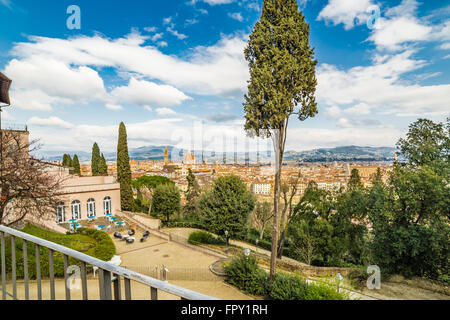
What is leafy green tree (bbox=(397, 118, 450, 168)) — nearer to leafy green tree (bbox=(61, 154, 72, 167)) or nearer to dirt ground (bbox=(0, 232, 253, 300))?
dirt ground (bbox=(0, 232, 253, 300))

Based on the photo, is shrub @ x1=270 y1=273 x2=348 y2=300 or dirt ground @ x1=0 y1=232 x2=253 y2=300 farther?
dirt ground @ x1=0 y1=232 x2=253 y2=300

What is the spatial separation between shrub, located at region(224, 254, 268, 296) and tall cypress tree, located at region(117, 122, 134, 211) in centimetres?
2084

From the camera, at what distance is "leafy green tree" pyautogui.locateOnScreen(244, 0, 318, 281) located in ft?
32.4

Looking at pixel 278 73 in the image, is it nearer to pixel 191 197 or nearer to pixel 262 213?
pixel 262 213

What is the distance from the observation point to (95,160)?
4109 cm

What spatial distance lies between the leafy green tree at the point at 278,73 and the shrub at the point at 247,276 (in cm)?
58

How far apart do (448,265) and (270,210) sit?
1995 cm

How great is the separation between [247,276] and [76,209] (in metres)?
20.8

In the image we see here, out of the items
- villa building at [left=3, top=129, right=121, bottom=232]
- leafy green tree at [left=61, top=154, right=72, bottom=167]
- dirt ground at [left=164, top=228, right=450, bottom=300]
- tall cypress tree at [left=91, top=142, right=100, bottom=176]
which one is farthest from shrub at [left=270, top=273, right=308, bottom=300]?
leafy green tree at [left=61, top=154, right=72, bottom=167]
